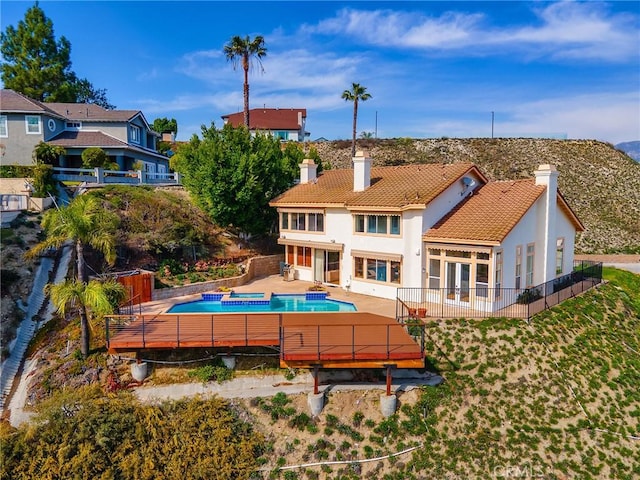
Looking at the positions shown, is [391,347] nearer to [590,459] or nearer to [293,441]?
[293,441]

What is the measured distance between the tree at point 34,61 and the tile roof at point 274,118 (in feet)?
78.5

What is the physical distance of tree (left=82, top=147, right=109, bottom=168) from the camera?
106ft

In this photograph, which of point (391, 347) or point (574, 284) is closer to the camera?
point (391, 347)

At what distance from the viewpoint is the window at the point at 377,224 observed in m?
20.4

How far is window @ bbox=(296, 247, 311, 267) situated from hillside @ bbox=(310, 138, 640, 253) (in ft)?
94.3

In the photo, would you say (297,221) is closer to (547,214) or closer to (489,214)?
(489,214)

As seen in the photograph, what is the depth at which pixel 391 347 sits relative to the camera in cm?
1370

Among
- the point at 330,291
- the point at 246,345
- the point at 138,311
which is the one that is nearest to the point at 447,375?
the point at 246,345

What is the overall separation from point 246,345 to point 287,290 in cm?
818

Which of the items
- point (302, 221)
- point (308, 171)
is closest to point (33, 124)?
point (308, 171)

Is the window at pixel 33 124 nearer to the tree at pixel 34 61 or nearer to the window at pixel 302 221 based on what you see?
the tree at pixel 34 61

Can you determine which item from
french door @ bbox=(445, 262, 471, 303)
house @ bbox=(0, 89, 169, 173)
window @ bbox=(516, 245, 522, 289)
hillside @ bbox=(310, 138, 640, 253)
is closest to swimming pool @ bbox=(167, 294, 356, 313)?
french door @ bbox=(445, 262, 471, 303)

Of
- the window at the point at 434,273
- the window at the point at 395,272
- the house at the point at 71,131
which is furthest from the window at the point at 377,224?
the house at the point at 71,131

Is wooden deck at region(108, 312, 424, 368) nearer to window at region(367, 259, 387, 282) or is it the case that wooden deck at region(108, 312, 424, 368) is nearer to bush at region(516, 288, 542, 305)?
window at region(367, 259, 387, 282)
